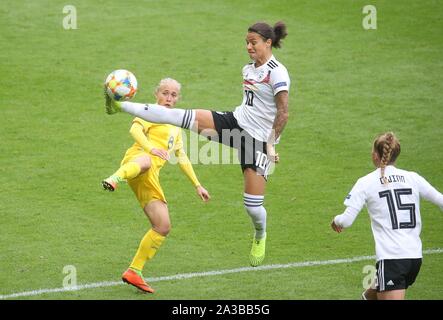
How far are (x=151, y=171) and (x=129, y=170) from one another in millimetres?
400

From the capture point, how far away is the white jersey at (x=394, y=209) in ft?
28.2

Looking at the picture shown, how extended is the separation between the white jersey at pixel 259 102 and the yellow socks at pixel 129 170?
1.31m

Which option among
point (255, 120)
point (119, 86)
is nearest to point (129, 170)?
point (119, 86)

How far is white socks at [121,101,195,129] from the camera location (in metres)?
10.2

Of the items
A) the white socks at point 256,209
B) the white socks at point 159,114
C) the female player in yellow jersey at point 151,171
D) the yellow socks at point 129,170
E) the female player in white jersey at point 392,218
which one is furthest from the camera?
the white socks at point 256,209

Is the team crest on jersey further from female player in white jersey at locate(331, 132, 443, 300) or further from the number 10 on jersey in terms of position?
female player in white jersey at locate(331, 132, 443, 300)

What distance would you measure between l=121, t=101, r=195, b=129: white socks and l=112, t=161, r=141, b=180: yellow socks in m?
0.56

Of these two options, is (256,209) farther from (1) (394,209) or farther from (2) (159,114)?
(1) (394,209)

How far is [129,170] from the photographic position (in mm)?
10398

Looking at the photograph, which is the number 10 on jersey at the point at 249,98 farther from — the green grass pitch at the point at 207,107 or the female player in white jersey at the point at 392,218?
the female player in white jersey at the point at 392,218

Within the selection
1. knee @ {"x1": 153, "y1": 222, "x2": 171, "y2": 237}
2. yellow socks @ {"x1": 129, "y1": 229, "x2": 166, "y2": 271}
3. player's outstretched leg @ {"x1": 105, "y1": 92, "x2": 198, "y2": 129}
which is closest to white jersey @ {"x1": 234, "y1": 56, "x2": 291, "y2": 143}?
player's outstretched leg @ {"x1": 105, "y1": 92, "x2": 198, "y2": 129}

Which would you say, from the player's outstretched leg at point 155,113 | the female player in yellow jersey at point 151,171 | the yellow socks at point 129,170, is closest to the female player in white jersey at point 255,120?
the player's outstretched leg at point 155,113

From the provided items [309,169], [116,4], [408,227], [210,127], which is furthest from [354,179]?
[116,4]

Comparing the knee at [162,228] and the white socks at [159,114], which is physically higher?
the white socks at [159,114]
